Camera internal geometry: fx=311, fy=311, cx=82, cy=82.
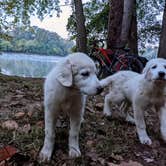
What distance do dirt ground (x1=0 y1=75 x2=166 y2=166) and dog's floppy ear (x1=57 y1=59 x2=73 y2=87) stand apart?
77 cm

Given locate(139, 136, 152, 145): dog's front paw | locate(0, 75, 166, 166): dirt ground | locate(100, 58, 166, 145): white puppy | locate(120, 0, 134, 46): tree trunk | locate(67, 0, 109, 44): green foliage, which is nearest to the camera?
locate(0, 75, 166, 166): dirt ground

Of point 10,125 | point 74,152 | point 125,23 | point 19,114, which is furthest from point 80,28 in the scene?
point 74,152

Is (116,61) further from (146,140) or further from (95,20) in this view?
(95,20)

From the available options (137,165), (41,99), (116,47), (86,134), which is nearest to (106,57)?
(116,47)

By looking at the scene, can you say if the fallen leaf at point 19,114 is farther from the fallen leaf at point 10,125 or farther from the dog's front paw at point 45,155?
the dog's front paw at point 45,155

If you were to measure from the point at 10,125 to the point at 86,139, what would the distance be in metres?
0.88

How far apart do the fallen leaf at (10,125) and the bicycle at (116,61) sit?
3976 millimetres

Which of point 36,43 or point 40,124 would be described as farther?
point 36,43

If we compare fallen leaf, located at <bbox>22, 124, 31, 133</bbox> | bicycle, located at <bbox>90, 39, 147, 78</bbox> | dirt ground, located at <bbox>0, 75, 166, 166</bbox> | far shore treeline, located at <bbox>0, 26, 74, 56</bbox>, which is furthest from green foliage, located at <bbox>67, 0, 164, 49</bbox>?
fallen leaf, located at <bbox>22, 124, 31, 133</bbox>

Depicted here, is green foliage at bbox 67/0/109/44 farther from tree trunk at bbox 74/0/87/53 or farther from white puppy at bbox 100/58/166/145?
white puppy at bbox 100/58/166/145

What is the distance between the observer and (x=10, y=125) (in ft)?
11.6

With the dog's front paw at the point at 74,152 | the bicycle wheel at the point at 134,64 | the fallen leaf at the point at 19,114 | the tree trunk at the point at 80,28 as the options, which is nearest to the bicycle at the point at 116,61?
the bicycle wheel at the point at 134,64

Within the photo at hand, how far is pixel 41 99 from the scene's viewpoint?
15.7 feet

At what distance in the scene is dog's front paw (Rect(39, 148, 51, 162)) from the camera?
2.84m
